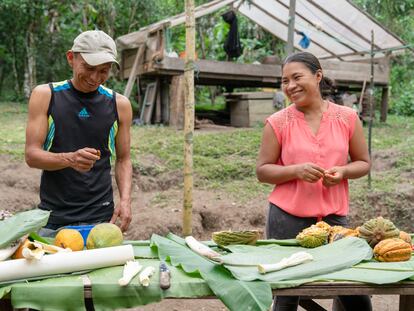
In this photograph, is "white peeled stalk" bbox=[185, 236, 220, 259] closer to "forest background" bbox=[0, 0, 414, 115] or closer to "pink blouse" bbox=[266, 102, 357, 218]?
"pink blouse" bbox=[266, 102, 357, 218]

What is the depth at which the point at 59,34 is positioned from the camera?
16.2m

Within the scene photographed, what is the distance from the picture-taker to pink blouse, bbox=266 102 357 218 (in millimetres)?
3012

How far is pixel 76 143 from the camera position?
2934mm

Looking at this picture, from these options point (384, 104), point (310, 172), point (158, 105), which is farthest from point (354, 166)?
point (384, 104)

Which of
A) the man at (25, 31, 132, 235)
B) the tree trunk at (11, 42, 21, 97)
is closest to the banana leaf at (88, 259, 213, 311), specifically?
the man at (25, 31, 132, 235)

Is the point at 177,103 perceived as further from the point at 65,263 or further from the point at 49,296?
the point at 49,296

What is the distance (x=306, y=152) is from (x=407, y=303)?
915mm

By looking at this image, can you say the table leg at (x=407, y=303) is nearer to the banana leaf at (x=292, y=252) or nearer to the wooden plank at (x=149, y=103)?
the banana leaf at (x=292, y=252)

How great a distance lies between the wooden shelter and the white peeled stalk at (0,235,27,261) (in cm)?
832

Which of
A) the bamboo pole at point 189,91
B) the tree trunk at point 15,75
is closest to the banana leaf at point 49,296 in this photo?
the bamboo pole at point 189,91

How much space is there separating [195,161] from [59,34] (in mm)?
9513

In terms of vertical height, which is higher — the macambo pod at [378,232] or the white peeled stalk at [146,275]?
the macambo pod at [378,232]

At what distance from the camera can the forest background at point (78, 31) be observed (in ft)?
47.9

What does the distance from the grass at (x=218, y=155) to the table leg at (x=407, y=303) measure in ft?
14.6
